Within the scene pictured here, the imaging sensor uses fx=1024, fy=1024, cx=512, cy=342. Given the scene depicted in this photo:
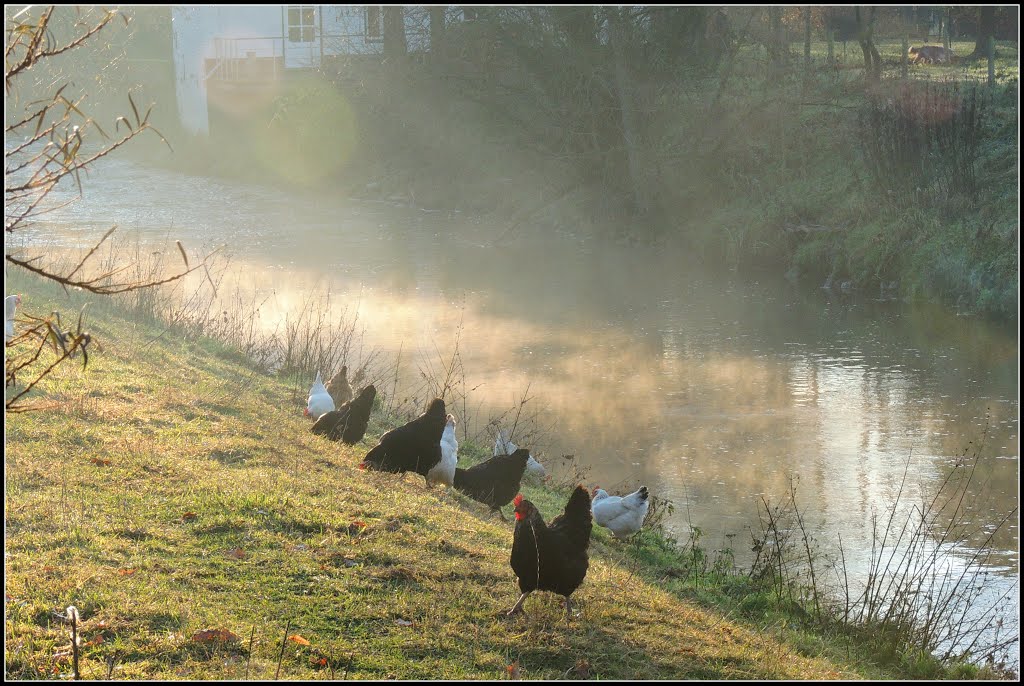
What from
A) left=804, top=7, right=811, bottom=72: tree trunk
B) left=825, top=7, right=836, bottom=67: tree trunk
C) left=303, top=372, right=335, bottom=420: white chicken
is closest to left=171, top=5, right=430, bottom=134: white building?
left=825, top=7, right=836, bottom=67: tree trunk

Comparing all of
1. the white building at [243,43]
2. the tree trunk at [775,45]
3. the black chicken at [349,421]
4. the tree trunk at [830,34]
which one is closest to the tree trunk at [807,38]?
the tree trunk at [775,45]

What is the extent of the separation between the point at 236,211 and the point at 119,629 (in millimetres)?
29368

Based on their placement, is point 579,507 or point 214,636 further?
point 579,507

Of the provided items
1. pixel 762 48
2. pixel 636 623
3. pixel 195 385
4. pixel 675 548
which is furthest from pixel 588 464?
pixel 762 48

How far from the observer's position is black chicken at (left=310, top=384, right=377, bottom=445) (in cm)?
1007

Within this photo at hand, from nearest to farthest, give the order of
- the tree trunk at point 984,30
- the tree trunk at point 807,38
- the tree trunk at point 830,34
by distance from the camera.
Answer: the tree trunk at point 984,30 → the tree trunk at point 807,38 → the tree trunk at point 830,34

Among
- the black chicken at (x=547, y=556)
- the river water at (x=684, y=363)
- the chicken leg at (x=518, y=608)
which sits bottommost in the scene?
the river water at (x=684, y=363)

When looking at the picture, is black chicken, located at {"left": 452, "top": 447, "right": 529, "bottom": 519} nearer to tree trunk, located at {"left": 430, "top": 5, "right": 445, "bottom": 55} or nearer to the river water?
the river water

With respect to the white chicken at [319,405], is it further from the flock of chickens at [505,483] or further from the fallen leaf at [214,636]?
the fallen leaf at [214,636]

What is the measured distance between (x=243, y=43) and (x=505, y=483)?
41.1 metres

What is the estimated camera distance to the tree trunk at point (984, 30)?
27719mm

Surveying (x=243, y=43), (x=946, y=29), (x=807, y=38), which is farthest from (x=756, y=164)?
(x=243, y=43)

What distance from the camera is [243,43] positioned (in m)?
45.5

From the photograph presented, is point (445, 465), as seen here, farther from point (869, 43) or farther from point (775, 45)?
point (869, 43)
